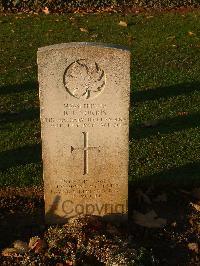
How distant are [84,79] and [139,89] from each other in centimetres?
372

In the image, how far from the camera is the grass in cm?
633

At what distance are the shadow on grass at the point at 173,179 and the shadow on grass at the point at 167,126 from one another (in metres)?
0.96

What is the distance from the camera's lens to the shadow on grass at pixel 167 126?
7.09 m

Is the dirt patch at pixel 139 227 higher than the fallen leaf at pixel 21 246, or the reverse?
the fallen leaf at pixel 21 246

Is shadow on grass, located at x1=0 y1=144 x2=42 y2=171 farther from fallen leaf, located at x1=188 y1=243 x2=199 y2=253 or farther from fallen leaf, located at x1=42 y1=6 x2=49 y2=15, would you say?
fallen leaf, located at x1=42 y1=6 x2=49 y2=15

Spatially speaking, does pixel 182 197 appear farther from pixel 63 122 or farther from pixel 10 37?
pixel 10 37

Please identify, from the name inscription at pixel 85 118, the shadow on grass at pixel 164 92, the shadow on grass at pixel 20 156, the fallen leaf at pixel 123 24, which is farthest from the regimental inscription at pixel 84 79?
the fallen leaf at pixel 123 24

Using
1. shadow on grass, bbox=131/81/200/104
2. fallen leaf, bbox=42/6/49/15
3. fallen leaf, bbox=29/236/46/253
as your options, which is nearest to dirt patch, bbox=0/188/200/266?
fallen leaf, bbox=29/236/46/253

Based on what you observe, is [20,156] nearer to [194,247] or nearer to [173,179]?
[173,179]

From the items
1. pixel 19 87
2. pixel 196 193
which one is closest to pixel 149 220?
pixel 196 193

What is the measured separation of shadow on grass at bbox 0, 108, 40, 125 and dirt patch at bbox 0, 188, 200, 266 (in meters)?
1.81

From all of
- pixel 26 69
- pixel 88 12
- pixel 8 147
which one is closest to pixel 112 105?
pixel 8 147

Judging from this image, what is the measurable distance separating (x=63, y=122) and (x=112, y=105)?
0.47 m

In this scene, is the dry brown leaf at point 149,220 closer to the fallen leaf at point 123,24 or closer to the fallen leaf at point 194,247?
the fallen leaf at point 194,247
